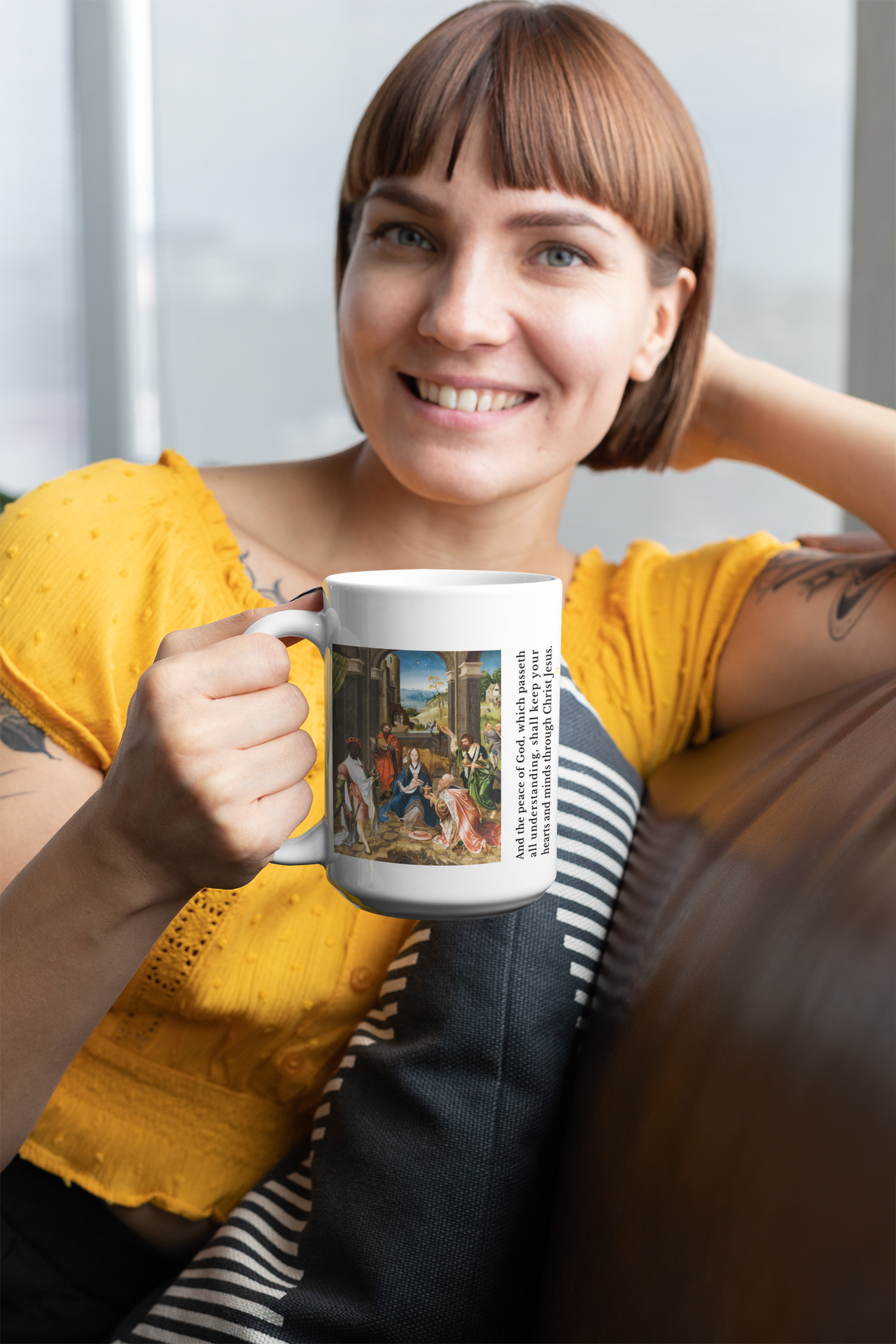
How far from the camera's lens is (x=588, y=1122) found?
58cm

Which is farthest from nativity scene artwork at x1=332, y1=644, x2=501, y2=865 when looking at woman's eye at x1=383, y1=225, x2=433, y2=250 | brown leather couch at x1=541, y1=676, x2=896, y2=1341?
woman's eye at x1=383, y1=225, x2=433, y2=250

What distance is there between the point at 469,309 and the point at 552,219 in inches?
3.9

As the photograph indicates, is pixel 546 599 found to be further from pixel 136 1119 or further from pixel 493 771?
pixel 136 1119

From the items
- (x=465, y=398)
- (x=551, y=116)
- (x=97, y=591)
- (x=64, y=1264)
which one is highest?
(x=551, y=116)

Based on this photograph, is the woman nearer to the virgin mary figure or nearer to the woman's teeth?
the woman's teeth

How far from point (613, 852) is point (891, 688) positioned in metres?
0.22

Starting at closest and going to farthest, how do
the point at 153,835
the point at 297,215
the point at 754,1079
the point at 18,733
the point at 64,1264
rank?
the point at 754,1079, the point at 153,835, the point at 18,733, the point at 64,1264, the point at 297,215

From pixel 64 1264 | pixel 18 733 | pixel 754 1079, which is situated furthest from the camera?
pixel 64 1264

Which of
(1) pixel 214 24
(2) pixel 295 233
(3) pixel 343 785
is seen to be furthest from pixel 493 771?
(1) pixel 214 24

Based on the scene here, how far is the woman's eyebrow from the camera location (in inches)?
32.2

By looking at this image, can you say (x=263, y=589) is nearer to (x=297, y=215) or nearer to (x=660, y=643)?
(x=660, y=643)

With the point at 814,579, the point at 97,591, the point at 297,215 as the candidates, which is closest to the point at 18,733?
the point at 97,591

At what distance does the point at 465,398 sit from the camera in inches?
33.9

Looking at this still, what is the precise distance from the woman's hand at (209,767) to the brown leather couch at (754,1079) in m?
0.23
